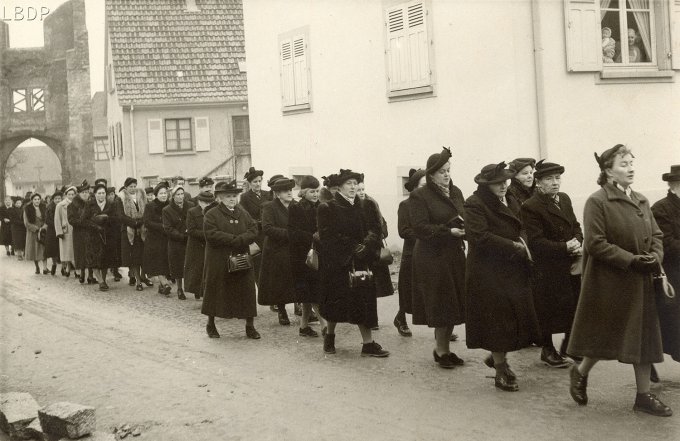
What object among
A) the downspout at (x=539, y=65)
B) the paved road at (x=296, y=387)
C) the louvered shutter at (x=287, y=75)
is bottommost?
the paved road at (x=296, y=387)

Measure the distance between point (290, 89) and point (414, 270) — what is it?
13399 millimetres

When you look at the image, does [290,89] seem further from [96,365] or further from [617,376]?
[617,376]

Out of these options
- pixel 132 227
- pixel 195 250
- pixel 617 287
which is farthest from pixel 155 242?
pixel 617 287

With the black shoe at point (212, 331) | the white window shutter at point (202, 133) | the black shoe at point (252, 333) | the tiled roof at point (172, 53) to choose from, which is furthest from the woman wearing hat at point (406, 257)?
the white window shutter at point (202, 133)

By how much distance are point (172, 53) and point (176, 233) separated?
22483 mm

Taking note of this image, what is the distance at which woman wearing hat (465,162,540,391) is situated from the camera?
742 centimetres

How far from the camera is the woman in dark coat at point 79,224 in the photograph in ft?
57.9

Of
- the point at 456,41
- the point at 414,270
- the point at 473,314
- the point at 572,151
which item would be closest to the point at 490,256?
the point at 473,314

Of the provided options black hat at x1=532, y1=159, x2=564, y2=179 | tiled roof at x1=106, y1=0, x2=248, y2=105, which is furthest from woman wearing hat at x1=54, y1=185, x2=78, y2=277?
tiled roof at x1=106, y1=0, x2=248, y2=105

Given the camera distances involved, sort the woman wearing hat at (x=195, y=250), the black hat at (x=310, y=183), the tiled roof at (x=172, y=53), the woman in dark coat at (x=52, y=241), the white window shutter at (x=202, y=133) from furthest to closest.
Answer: the white window shutter at (x=202, y=133), the tiled roof at (x=172, y=53), the woman in dark coat at (x=52, y=241), the woman wearing hat at (x=195, y=250), the black hat at (x=310, y=183)

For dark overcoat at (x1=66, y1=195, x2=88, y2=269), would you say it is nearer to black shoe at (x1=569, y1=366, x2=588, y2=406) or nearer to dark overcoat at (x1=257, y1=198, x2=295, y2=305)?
dark overcoat at (x1=257, y1=198, x2=295, y2=305)

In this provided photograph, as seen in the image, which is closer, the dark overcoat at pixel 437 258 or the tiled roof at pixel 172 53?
the dark overcoat at pixel 437 258

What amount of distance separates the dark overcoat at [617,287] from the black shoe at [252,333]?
16.0 feet

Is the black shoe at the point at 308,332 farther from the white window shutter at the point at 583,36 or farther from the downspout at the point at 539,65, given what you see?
the white window shutter at the point at 583,36
